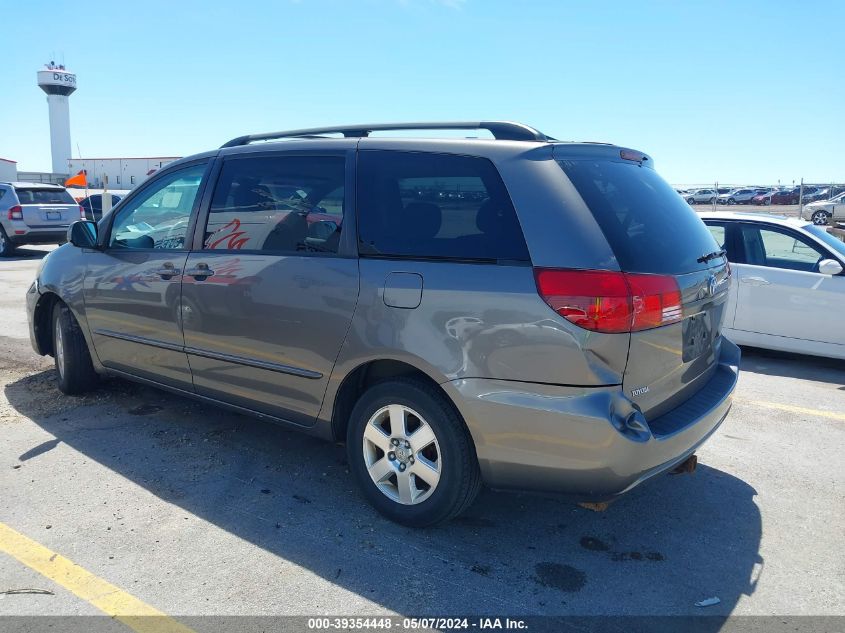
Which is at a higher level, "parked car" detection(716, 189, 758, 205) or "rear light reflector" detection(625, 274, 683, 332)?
"parked car" detection(716, 189, 758, 205)

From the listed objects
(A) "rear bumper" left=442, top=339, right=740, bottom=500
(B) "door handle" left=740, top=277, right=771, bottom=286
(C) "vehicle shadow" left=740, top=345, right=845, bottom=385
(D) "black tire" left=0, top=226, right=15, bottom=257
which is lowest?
(D) "black tire" left=0, top=226, right=15, bottom=257

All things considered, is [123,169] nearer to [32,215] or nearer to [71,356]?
[32,215]

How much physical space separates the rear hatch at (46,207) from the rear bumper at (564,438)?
15319mm

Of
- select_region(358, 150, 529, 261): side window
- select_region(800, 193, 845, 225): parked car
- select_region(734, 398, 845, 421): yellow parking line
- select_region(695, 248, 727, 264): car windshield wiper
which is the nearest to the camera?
select_region(358, 150, 529, 261): side window

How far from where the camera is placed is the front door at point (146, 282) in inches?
168

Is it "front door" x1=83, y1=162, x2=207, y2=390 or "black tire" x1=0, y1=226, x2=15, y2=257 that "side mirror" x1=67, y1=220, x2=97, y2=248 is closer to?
"front door" x1=83, y1=162, x2=207, y2=390

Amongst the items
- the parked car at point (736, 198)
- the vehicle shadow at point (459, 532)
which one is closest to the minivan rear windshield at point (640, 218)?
the vehicle shadow at point (459, 532)

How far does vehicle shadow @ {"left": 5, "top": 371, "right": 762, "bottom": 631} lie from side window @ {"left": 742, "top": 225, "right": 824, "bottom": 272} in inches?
142

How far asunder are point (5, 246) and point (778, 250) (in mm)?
15974

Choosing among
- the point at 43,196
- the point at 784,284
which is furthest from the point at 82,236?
the point at 43,196

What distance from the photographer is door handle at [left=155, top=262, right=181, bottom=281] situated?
13.8ft

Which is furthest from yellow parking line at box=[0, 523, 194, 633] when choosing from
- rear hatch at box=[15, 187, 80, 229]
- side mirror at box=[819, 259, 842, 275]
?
rear hatch at box=[15, 187, 80, 229]

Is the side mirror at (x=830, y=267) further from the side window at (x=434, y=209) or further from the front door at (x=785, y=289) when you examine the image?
the side window at (x=434, y=209)

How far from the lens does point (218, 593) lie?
113 inches
